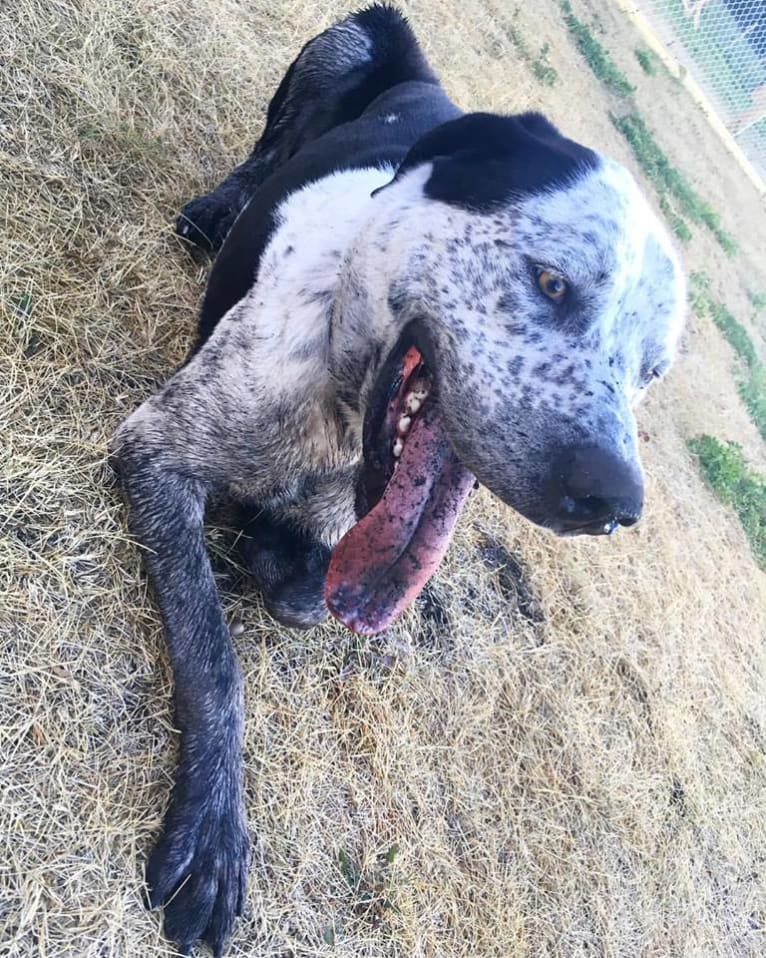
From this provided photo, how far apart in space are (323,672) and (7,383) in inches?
50.4

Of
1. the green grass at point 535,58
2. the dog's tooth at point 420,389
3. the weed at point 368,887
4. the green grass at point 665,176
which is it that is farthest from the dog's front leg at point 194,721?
the green grass at point 665,176

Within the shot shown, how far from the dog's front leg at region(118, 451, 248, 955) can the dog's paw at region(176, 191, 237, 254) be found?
1232mm

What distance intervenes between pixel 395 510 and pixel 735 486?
193 inches

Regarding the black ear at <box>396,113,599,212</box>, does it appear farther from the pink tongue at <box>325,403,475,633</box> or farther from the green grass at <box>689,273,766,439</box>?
the green grass at <box>689,273,766,439</box>

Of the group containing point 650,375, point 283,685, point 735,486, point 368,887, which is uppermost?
point 650,375

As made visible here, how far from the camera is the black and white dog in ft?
6.29

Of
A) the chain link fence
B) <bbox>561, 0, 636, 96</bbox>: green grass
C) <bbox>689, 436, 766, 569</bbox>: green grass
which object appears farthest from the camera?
the chain link fence

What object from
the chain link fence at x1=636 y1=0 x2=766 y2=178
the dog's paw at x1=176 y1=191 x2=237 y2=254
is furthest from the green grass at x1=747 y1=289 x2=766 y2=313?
the dog's paw at x1=176 y1=191 x2=237 y2=254

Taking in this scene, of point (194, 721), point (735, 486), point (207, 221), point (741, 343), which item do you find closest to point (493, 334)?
point (194, 721)

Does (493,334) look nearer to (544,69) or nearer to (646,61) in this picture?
(544,69)

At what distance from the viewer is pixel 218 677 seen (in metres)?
2.31

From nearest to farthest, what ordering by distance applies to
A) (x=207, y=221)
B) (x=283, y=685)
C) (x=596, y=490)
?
(x=596, y=490), (x=283, y=685), (x=207, y=221)

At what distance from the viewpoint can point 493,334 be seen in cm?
196

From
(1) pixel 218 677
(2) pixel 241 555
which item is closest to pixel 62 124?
(2) pixel 241 555
